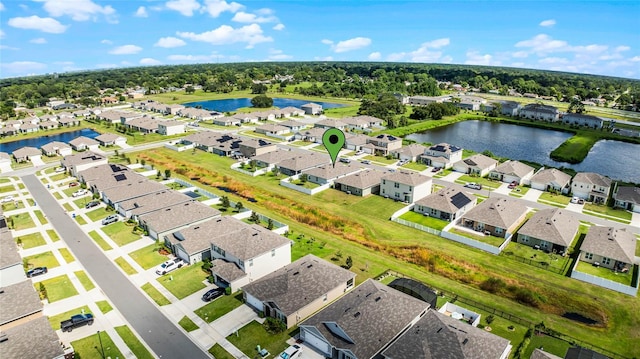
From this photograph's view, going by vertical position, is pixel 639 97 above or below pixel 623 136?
above

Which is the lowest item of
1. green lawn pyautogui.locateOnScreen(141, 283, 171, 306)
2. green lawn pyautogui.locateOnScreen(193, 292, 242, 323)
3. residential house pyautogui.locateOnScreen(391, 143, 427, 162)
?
green lawn pyautogui.locateOnScreen(141, 283, 171, 306)

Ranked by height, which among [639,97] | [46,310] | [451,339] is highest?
[639,97]

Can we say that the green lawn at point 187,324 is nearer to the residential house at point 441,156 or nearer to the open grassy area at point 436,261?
the open grassy area at point 436,261

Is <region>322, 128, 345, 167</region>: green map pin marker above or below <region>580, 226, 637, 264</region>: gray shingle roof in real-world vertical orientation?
above

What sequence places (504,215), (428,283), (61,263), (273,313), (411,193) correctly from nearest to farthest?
(273,313) → (428,283) → (61,263) → (504,215) → (411,193)

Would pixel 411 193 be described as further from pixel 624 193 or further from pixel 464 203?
pixel 624 193

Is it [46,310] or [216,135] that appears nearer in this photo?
[46,310]

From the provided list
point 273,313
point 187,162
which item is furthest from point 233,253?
point 187,162

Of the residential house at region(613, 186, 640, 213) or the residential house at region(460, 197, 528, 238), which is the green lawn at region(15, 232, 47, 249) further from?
the residential house at region(613, 186, 640, 213)

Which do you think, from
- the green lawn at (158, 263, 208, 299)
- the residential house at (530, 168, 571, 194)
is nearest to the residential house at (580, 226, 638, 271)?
the residential house at (530, 168, 571, 194)
